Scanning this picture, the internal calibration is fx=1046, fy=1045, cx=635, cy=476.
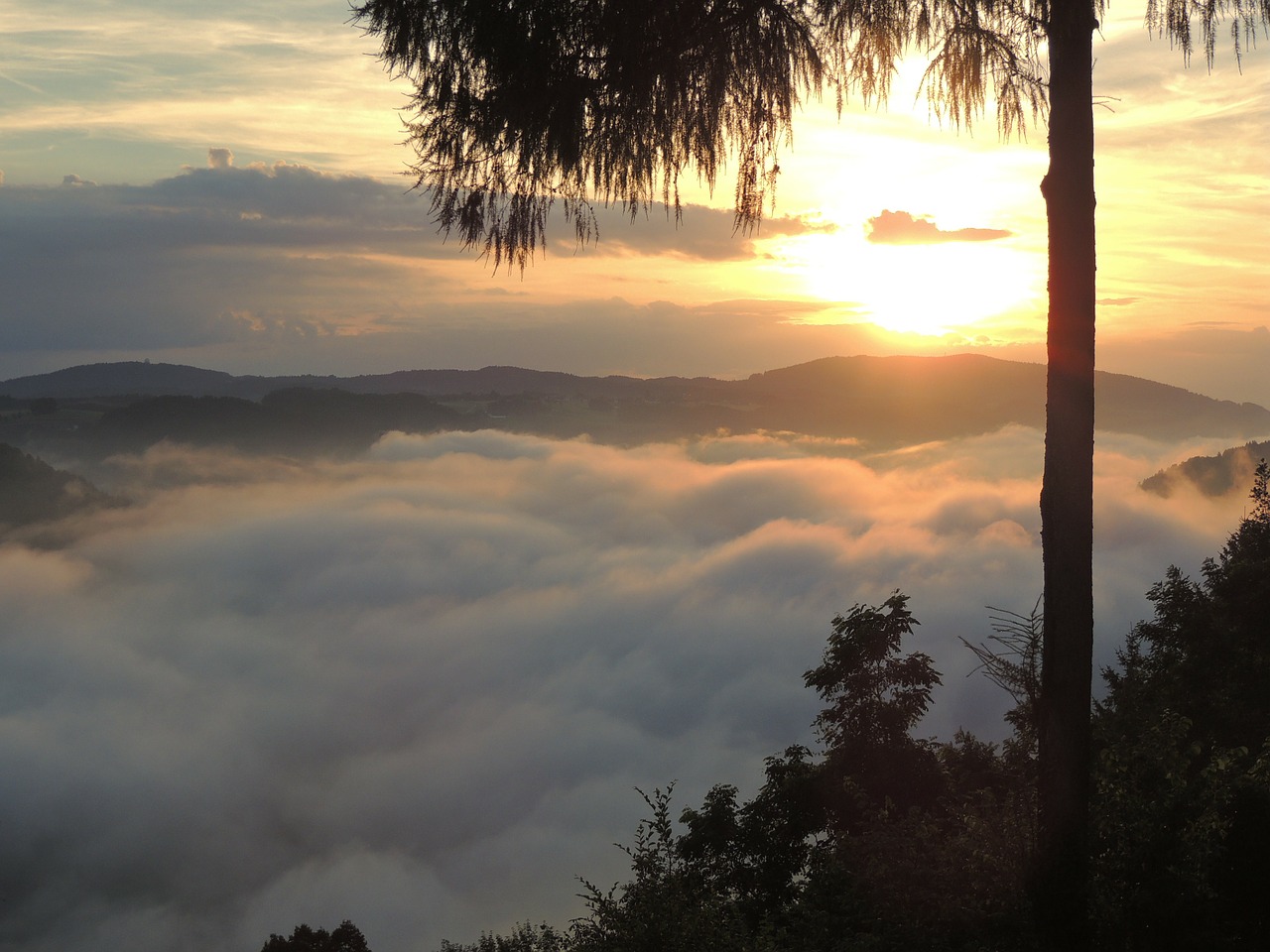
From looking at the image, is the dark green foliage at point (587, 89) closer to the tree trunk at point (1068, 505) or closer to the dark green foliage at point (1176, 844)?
the tree trunk at point (1068, 505)

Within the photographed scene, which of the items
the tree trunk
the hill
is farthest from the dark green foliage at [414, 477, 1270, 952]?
the hill

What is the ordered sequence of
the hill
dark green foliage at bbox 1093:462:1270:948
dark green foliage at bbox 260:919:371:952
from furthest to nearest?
the hill → dark green foliage at bbox 260:919:371:952 → dark green foliage at bbox 1093:462:1270:948

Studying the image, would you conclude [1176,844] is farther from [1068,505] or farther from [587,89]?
[587,89]

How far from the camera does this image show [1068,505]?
5.99 metres

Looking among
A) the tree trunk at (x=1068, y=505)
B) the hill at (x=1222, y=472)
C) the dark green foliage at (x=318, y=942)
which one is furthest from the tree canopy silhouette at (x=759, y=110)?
the hill at (x=1222, y=472)

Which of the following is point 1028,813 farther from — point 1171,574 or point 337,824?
point 337,824

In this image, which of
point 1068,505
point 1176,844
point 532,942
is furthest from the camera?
point 532,942

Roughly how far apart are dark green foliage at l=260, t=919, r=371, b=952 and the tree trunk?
1198 inches

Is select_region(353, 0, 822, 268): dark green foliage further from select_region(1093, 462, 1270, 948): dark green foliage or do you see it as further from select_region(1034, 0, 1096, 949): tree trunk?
select_region(1093, 462, 1270, 948): dark green foliage

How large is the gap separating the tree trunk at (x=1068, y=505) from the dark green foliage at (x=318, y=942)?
99.9ft

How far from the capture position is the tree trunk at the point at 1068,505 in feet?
19.6

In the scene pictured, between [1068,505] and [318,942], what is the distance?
3270 centimetres

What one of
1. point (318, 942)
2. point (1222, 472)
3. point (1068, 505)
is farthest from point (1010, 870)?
point (1222, 472)

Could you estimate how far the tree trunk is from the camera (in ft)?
19.6
